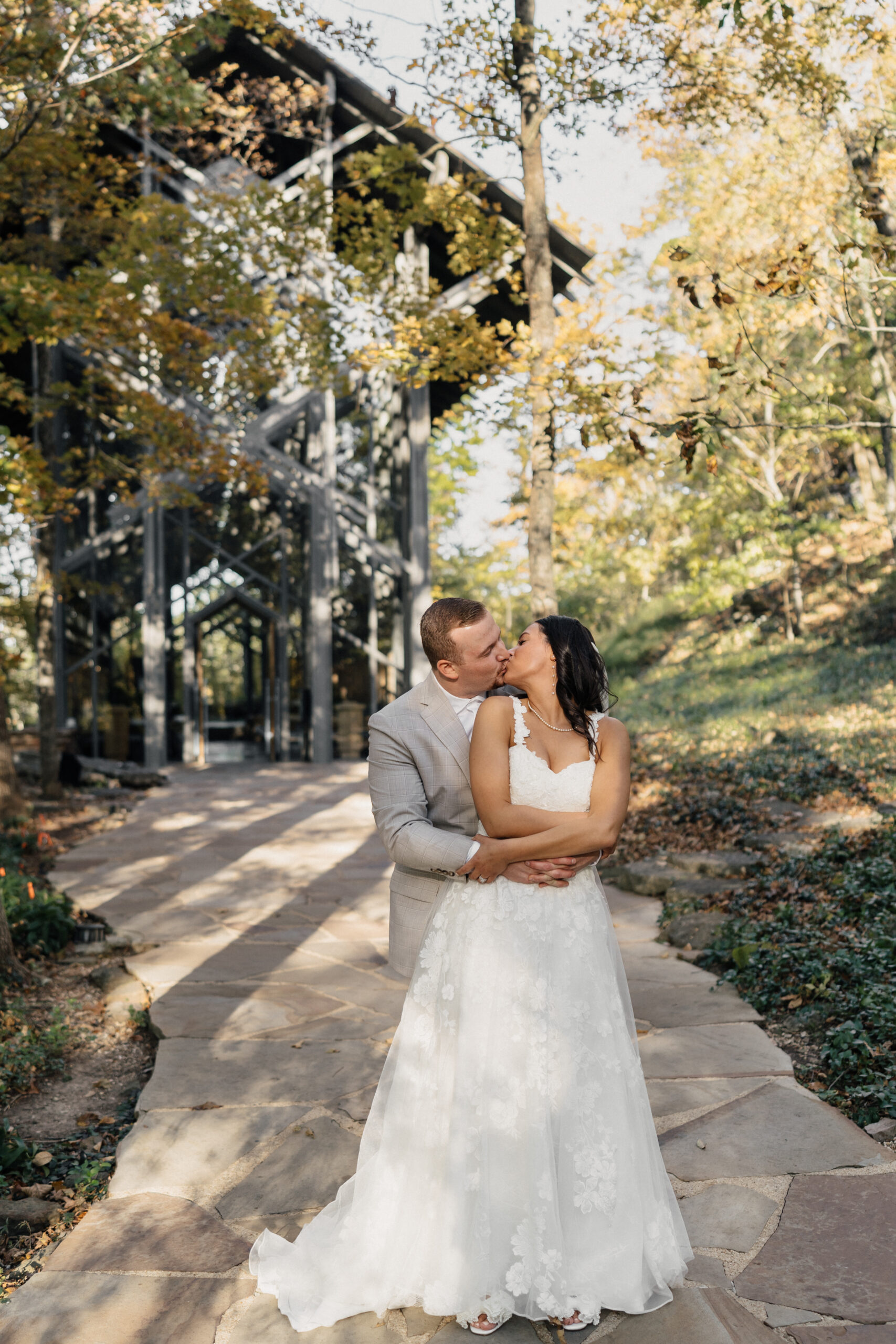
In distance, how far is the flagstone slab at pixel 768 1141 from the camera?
11.7 ft

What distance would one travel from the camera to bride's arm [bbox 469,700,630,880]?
9.34ft

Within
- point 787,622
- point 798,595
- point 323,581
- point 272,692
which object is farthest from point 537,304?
point 787,622

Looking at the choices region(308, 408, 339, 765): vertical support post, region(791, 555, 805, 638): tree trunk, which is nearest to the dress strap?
region(308, 408, 339, 765): vertical support post

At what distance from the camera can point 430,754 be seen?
3.22 metres

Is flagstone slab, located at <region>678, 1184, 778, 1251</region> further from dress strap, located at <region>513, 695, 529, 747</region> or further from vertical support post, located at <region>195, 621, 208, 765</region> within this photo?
vertical support post, located at <region>195, 621, 208, 765</region>

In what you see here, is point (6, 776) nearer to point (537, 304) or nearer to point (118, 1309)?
point (537, 304)

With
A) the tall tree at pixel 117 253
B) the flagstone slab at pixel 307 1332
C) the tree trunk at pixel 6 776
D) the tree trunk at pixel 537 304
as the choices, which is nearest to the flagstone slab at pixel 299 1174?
the flagstone slab at pixel 307 1332

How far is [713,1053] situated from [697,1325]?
6.69 feet

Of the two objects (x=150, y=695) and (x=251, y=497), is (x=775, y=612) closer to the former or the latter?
(x=251, y=497)

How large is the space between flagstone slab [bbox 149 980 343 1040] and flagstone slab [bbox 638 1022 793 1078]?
5.75ft

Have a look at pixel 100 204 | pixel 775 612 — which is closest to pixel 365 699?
pixel 100 204

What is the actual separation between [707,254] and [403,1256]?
20.8 m

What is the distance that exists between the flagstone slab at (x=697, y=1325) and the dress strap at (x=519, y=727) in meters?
1.56

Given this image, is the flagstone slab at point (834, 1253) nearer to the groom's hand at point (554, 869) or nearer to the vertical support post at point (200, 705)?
the groom's hand at point (554, 869)
